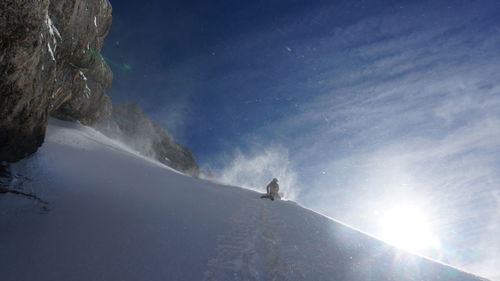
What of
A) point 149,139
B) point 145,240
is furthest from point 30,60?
point 149,139

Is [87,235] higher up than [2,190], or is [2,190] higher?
[2,190]

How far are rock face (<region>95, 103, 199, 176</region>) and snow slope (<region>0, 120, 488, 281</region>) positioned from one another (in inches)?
1601

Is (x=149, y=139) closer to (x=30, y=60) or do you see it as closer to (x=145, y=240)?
(x=30, y=60)

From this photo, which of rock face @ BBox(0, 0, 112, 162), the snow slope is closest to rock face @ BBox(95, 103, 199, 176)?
rock face @ BBox(0, 0, 112, 162)

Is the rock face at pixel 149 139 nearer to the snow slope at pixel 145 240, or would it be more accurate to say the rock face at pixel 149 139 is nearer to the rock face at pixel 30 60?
the rock face at pixel 30 60

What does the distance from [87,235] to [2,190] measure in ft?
10.5

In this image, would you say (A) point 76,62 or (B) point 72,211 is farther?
(A) point 76,62

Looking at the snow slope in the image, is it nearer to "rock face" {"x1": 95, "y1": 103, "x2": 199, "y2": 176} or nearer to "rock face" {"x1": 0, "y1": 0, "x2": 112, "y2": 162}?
"rock face" {"x1": 0, "y1": 0, "x2": 112, "y2": 162}

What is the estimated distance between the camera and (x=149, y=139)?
62219 mm

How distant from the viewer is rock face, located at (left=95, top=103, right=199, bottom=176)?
185 feet

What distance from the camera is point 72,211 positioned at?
933 centimetres

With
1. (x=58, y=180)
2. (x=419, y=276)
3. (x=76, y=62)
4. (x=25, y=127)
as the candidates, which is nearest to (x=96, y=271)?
(x=58, y=180)

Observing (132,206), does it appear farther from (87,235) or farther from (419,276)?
(419,276)

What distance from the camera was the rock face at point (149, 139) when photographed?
185 feet
